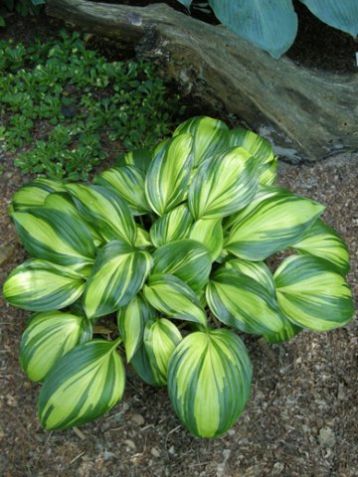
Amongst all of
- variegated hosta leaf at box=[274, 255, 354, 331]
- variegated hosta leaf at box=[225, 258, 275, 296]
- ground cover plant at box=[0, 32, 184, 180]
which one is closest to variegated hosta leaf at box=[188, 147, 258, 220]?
variegated hosta leaf at box=[225, 258, 275, 296]

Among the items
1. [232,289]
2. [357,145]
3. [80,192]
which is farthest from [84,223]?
[357,145]

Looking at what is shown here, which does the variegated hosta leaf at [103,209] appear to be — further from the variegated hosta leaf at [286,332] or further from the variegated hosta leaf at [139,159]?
the variegated hosta leaf at [286,332]

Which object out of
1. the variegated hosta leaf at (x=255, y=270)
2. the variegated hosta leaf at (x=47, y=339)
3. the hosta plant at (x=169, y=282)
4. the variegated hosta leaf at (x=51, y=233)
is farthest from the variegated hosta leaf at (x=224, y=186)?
the variegated hosta leaf at (x=47, y=339)

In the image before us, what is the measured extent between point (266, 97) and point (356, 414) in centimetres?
122

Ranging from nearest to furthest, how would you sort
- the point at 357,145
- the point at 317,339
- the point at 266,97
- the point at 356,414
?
the point at 356,414, the point at 317,339, the point at 266,97, the point at 357,145

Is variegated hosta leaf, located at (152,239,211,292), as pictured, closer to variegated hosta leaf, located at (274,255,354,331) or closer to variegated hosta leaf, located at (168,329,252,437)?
variegated hosta leaf, located at (168,329,252,437)

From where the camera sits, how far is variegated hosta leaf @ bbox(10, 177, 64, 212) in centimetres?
193

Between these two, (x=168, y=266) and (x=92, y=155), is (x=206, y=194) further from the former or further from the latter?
(x=92, y=155)

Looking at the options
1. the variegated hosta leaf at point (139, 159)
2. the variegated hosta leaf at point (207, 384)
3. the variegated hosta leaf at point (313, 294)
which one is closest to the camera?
the variegated hosta leaf at point (207, 384)

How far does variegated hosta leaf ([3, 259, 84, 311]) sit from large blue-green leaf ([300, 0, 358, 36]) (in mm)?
1020

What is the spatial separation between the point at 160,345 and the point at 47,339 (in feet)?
1.08

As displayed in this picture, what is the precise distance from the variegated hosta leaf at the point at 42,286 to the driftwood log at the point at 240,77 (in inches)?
38.9

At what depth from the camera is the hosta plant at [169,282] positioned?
1665 millimetres

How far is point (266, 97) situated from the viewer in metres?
2.38
